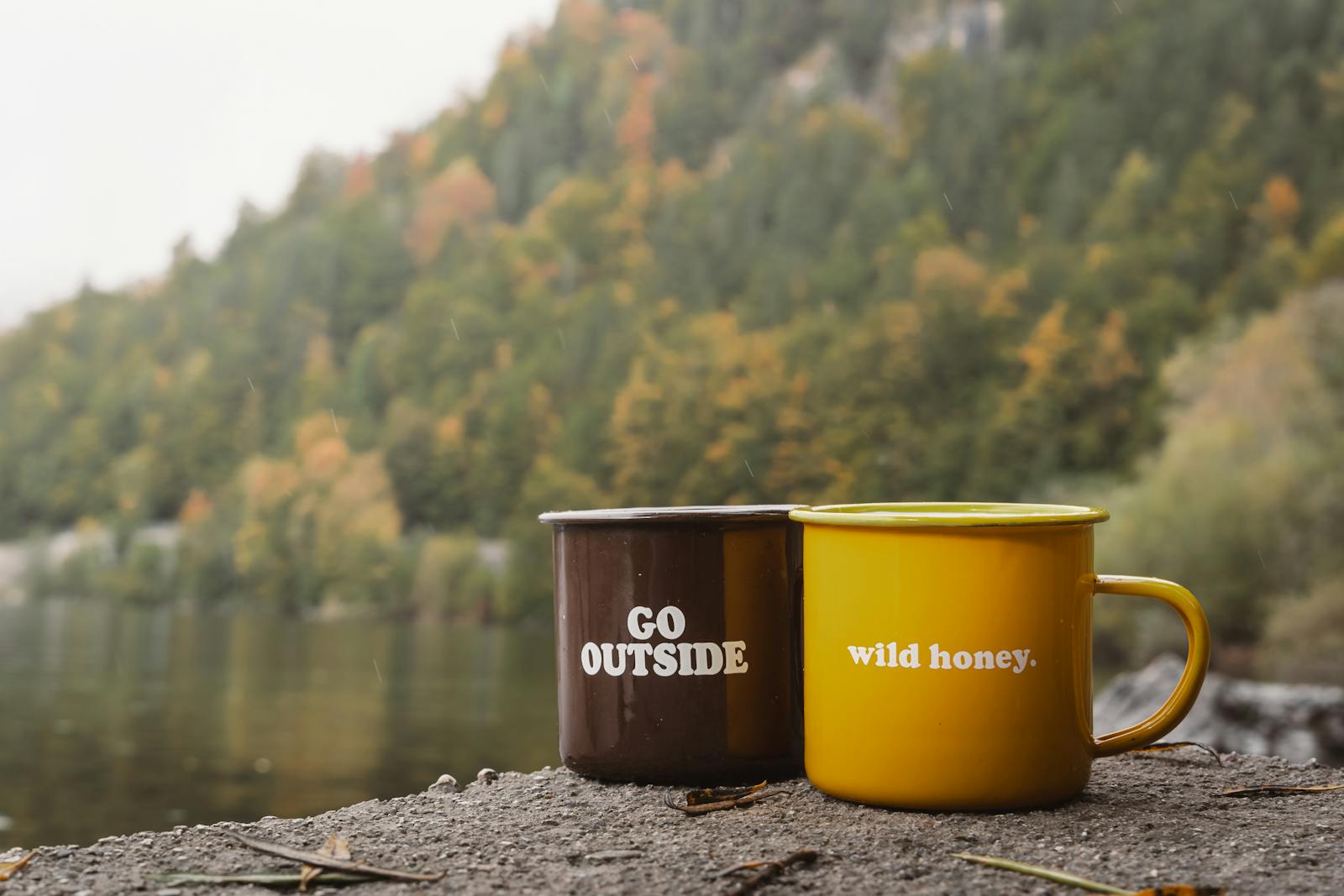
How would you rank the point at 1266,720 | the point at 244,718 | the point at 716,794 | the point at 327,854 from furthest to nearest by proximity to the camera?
the point at 244,718
the point at 1266,720
the point at 716,794
the point at 327,854

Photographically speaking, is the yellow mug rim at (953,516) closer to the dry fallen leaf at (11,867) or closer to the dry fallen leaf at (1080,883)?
the dry fallen leaf at (1080,883)

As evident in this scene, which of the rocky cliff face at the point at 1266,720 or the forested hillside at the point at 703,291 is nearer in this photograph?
the rocky cliff face at the point at 1266,720

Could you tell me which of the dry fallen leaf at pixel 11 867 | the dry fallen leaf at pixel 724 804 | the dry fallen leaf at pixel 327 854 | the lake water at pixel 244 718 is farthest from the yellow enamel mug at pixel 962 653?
the lake water at pixel 244 718

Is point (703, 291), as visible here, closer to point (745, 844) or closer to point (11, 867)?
point (745, 844)

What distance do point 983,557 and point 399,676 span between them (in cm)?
4401

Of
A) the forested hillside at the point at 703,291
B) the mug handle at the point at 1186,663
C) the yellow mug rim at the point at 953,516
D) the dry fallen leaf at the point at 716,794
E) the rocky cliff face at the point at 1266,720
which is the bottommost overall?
the rocky cliff face at the point at 1266,720

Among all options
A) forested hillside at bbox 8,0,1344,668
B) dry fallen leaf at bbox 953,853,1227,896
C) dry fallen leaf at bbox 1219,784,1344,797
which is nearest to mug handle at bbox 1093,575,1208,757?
dry fallen leaf at bbox 1219,784,1344,797

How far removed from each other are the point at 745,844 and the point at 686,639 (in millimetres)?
345

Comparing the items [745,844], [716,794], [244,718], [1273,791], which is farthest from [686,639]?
[244,718]

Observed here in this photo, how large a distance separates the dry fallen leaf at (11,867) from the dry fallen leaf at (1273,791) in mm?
1439

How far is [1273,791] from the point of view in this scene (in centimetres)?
186

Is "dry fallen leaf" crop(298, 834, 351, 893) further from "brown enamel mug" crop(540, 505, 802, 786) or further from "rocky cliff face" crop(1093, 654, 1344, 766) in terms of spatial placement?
"rocky cliff face" crop(1093, 654, 1344, 766)

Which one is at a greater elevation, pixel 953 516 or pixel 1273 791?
pixel 953 516

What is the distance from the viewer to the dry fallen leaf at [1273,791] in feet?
6.04
